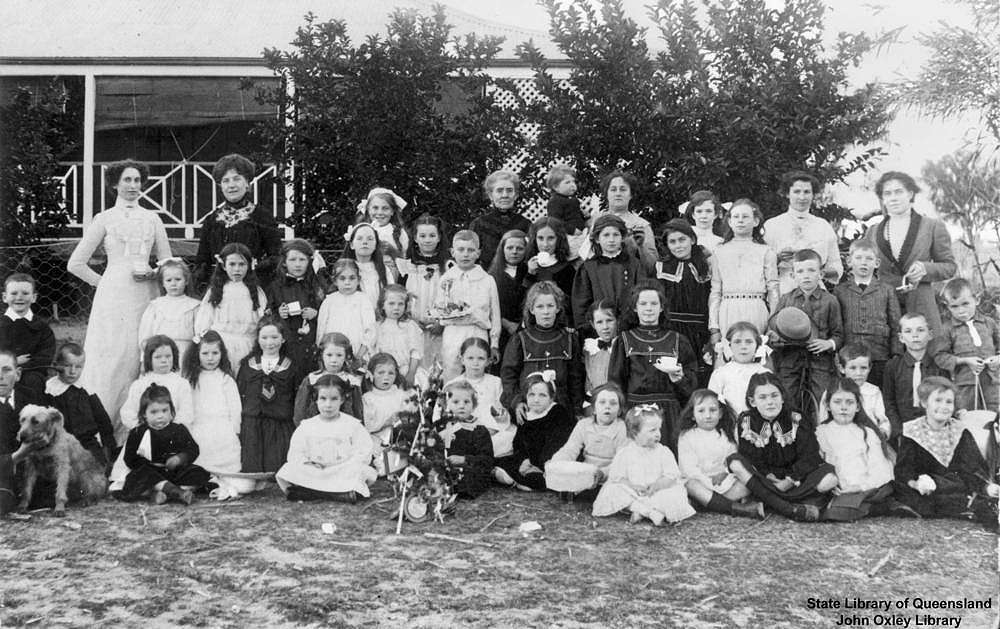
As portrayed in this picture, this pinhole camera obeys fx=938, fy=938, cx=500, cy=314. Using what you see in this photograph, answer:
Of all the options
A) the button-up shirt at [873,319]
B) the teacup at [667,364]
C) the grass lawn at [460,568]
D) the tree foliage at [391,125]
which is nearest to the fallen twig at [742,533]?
the grass lawn at [460,568]

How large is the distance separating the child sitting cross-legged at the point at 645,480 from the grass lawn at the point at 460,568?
0.25 feet

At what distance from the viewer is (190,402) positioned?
5.14 metres

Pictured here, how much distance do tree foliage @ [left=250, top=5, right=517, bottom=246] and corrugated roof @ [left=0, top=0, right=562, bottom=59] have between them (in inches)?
100

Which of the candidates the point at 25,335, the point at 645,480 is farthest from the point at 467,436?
the point at 25,335

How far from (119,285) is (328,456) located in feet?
6.00

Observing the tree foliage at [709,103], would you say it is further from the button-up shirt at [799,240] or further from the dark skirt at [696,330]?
the dark skirt at [696,330]

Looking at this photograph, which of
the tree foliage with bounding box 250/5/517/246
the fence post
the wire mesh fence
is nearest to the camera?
the tree foliage with bounding box 250/5/517/246

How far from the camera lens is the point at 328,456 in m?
4.93

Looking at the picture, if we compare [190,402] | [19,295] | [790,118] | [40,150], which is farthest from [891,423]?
[40,150]

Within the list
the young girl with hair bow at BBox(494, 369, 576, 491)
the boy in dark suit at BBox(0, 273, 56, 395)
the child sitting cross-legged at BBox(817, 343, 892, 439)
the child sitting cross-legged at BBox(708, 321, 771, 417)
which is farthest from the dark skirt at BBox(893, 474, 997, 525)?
the boy in dark suit at BBox(0, 273, 56, 395)

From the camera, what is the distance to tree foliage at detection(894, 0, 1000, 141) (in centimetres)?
705

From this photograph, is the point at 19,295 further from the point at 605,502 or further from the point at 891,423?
the point at 891,423

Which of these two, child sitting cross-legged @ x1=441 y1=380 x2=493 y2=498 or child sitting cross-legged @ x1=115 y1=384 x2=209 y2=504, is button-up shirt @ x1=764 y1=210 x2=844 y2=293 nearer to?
child sitting cross-legged @ x1=441 y1=380 x2=493 y2=498

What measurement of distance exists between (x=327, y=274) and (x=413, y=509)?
2.13 m
